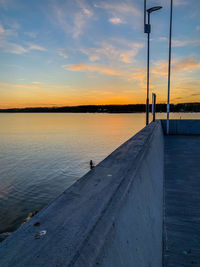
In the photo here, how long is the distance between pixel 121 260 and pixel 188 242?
7.38ft

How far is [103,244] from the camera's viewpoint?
100 centimetres

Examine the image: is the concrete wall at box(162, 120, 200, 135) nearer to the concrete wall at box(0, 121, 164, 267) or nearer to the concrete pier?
the concrete pier

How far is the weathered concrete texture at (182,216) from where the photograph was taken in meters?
2.50

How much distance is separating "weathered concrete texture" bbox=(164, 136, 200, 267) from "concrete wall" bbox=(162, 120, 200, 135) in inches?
408

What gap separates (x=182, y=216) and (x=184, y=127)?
14.0 meters

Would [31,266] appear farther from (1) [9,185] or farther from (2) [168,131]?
(1) [9,185]

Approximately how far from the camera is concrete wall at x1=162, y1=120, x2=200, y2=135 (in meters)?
15.5

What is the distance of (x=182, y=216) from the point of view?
134 inches

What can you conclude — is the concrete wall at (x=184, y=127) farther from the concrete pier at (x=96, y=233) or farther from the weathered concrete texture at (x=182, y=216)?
the concrete pier at (x=96, y=233)

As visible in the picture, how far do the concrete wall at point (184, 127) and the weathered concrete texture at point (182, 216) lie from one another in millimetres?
10371

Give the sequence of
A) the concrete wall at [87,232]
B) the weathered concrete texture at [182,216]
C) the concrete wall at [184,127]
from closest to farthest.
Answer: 1. the concrete wall at [87,232]
2. the weathered concrete texture at [182,216]
3. the concrete wall at [184,127]

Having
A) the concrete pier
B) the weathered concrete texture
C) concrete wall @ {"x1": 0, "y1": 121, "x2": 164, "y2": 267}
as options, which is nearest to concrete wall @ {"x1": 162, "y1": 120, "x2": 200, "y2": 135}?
the weathered concrete texture

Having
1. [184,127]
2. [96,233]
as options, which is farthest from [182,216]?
[184,127]

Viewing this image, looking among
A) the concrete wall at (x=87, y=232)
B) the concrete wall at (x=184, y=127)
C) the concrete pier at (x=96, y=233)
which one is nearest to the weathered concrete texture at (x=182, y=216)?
the concrete pier at (x=96, y=233)
